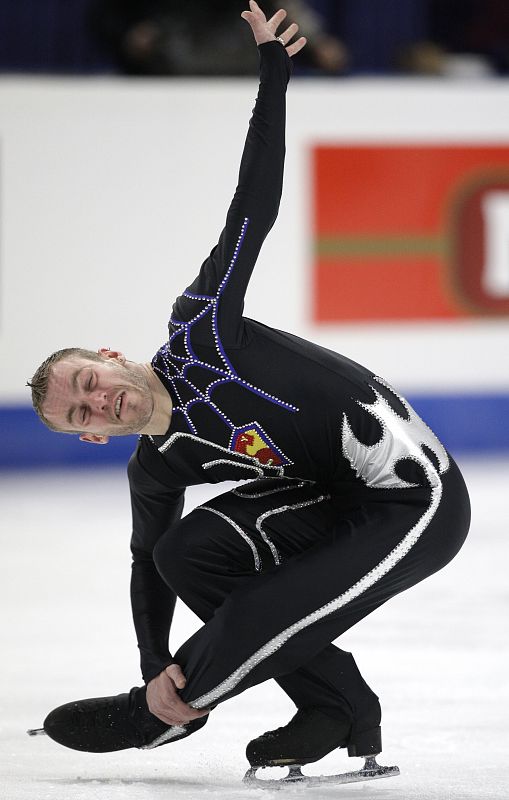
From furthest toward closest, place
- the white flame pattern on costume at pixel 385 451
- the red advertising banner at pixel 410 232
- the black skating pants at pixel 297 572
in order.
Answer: the red advertising banner at pixel 410 232 < the white flame pattern on costume at pixel 385 451 < the black skating pants at pixel 297 572

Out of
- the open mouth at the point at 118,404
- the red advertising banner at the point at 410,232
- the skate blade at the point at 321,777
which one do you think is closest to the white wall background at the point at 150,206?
the red advertising banner at the point at 410,232

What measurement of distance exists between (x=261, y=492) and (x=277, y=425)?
21 cm

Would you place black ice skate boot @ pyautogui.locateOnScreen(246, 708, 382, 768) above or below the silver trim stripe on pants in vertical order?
below

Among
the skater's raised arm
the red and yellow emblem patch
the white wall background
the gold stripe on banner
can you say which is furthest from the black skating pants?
the gold stripe on banner

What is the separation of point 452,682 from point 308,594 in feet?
2.55

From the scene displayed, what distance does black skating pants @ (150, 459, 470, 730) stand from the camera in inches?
86.8

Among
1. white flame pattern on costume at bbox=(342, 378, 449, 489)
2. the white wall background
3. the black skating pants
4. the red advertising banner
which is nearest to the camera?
the black skating pants

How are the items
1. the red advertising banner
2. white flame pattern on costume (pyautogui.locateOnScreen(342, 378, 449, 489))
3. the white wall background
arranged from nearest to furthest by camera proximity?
white flame pattern on costume (pyautogui.locateOnScreen(342, 378, 449, 489))
the white wall background
the red advertising banner

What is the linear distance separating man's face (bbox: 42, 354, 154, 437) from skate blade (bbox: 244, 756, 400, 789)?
654 mm

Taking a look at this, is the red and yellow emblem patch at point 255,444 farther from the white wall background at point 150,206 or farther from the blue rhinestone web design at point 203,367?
the white wall background at point 150,206

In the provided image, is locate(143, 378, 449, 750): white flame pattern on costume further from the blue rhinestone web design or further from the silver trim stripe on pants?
the blue rhinestone web design

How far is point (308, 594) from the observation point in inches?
86.9

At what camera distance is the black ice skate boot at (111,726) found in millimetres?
2326

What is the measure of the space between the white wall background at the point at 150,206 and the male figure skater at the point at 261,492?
2.88 meters
